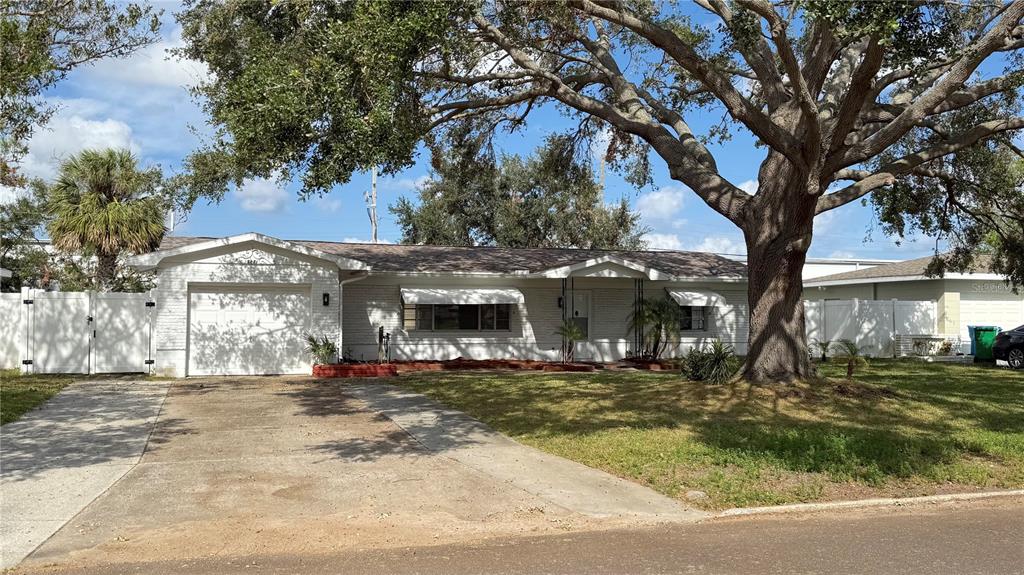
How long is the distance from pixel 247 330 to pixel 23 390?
5.04 meters

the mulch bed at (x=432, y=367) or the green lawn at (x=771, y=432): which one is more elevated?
the mulch bed at (x=432, y=367)

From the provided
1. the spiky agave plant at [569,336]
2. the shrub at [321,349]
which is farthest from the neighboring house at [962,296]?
the shrub at [321,349]

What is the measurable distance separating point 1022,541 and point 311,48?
9.96 meters

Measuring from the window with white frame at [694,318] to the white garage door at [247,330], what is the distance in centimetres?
1091

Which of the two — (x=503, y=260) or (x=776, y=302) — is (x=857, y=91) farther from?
(x=503, y=260)

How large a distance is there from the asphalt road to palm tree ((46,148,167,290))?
1658 cm

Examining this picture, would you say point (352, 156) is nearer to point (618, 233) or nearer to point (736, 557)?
point (736, 557)

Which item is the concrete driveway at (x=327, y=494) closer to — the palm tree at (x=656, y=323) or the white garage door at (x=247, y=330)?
the white garage door at (x=247, y=330)

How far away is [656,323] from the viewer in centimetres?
2236

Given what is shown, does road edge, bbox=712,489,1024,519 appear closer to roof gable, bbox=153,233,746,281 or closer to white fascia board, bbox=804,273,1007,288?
roof gable, bbox=153,233,746,281

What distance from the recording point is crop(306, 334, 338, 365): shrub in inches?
734

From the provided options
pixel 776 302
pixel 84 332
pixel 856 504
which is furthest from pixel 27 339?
pixel 856 504

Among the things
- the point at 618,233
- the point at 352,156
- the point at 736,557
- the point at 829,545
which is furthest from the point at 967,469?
the point at 618,233

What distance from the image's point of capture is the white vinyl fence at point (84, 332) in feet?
59.6
